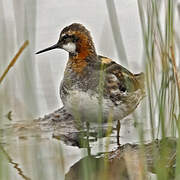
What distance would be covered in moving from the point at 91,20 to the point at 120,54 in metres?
5.02

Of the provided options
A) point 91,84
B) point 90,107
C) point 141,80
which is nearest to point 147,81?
point 141,80

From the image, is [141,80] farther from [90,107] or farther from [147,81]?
[147,81]

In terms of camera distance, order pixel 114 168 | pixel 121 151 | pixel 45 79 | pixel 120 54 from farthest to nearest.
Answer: pixel 45 79 < pixel 121 151 < pixel 114 168 < pixel 120 54

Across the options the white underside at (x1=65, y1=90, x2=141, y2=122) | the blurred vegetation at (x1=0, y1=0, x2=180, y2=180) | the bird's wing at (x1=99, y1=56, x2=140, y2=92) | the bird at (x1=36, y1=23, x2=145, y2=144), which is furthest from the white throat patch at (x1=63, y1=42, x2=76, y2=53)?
the blurred vegetation at (x1=0, y1=0, x2=180, y2=180)

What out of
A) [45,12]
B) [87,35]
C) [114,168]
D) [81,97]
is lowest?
[114,168]

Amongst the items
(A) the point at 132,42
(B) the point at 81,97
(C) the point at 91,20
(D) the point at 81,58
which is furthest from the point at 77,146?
(C) the point at 91,20

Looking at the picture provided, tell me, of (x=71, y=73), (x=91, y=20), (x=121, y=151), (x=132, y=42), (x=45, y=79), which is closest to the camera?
(x=121, y=151)

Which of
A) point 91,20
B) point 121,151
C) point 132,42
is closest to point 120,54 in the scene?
point 121,151

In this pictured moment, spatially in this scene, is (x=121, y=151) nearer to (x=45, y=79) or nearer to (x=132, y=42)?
(x=45, y=79)

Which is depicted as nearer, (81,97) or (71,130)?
(81,97)

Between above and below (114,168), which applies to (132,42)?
above

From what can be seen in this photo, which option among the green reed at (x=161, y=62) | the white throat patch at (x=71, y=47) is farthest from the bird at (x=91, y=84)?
the green reed at (x=161, y=62)

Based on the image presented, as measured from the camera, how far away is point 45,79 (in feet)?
26.1

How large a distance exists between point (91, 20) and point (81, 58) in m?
2.02
